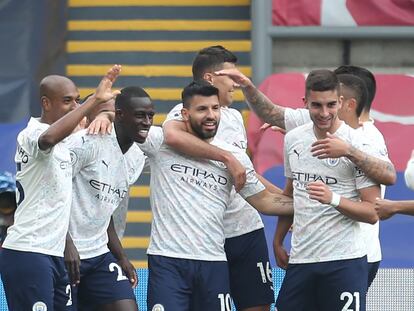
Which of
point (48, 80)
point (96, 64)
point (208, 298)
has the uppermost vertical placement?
point (96, 64)

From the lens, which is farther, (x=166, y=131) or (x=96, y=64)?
(x=96, y=64)

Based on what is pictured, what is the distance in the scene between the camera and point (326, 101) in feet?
29.6

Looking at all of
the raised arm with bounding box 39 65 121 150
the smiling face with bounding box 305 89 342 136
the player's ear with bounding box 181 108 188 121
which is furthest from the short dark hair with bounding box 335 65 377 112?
the raised arm with bounding box 39 65 121 150

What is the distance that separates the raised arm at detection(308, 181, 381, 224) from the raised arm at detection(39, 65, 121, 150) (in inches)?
54.7

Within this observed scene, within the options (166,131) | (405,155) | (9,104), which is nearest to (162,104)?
(9,104)

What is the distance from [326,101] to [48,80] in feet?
5.77

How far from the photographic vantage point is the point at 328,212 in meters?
9.12

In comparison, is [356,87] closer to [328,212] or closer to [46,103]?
[328,212]

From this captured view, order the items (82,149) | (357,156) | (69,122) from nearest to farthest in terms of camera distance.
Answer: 1. (69,122)
2. (357,156)
3. (82,149)

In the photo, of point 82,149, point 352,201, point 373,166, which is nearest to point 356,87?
point 373,166

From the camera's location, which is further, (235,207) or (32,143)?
(235,207)

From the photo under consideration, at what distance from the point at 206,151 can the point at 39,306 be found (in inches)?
57.6

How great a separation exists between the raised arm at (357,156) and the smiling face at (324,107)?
101mm

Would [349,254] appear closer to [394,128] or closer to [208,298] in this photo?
[208,298]
